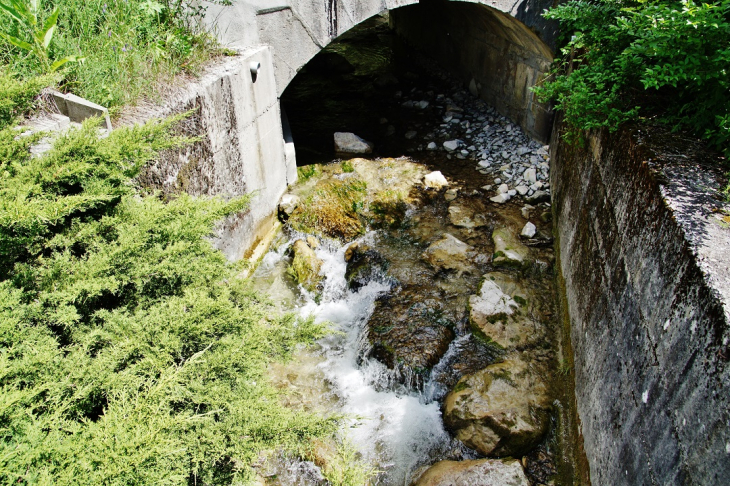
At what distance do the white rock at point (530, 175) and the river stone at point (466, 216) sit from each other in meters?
0.99

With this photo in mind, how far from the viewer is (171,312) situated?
9.00 ft

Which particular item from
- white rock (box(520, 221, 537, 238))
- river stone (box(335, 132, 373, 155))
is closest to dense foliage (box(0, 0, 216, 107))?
river stone (box(335, 132, 373, 155))

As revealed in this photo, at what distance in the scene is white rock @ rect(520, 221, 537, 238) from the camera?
592 centimetres

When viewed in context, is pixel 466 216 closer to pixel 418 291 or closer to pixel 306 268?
pixel 418 291

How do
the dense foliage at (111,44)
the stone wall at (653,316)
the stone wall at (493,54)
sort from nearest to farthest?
the stone wall at (653,316)
the dense foliage at (111,44)
the stone wall at (493,54)

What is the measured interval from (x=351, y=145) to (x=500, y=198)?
262 centimetres

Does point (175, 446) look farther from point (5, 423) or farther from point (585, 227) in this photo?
point (585, 227)

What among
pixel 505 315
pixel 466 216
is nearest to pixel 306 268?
pixel 466 216

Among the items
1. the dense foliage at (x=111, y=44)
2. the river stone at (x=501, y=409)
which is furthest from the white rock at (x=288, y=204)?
the river stone at (x=501, y=409)

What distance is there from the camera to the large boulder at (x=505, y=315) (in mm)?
4785

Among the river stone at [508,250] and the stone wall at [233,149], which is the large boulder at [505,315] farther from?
the stone wall at [233,149]

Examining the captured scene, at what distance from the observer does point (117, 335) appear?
258 centimetres

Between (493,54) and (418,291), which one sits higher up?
(493,54)

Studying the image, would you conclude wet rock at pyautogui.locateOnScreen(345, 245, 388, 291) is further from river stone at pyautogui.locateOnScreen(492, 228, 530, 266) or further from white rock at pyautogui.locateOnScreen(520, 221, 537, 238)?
white rock at pyautogui.locateOnScreen(520, 221, 537, 238)
